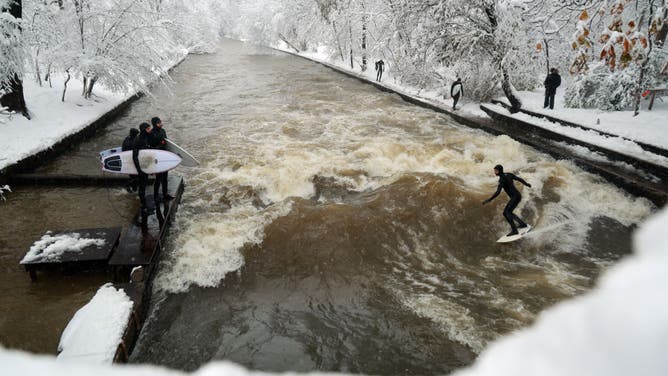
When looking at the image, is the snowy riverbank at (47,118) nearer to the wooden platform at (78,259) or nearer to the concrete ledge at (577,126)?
the wooden platform at (78,259)

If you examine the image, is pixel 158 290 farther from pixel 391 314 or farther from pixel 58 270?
pixel 391 314

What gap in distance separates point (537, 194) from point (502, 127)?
20.2ft

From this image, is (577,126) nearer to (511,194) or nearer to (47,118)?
(511,194)

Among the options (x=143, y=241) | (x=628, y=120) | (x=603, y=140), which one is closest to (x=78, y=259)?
(x=143, y=241)

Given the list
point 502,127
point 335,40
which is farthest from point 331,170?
point 335,40

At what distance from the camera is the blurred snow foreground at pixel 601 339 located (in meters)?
1.02

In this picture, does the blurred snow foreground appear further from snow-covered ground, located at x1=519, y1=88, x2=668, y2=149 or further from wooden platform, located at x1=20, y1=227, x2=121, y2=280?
snow-covered ground, located at x1=519, y1=88, x2=668, y2=149

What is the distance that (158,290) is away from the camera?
645 cm

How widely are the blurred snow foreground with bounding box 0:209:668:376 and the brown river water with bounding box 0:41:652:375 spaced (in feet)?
13.6

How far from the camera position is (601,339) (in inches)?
44.6

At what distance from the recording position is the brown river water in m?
5.47

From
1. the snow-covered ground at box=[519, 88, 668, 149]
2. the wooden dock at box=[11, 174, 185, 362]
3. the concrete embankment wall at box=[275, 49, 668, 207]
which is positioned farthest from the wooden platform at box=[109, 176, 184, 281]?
the snow-covered ground at box=[519, 88, 668, 149]

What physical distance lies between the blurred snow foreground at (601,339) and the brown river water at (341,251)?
4151mm

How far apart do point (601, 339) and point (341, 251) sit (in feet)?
22.0
